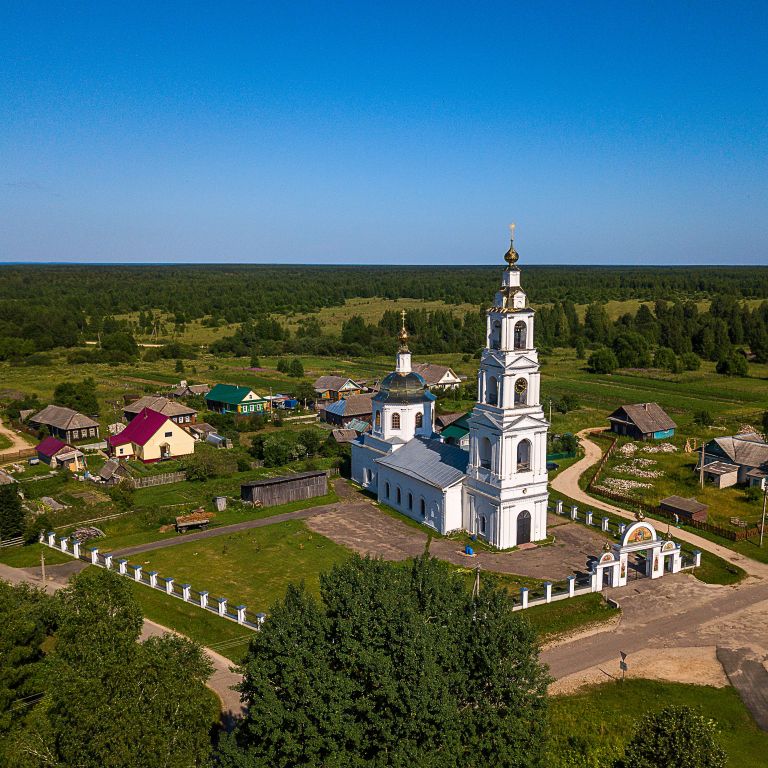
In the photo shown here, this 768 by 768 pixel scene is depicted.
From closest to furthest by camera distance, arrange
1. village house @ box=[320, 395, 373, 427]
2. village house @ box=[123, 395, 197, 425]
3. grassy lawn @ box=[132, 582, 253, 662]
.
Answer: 1. grassy lawn @ box=[132, 582, 253, 662]
2. village house @ box=[123, 395, 197, 425]
3. village house @ box=[320, 395, 373, 427]

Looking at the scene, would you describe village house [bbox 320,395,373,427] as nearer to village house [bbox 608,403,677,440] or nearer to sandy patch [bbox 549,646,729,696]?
village house [bbox 608,403,677,440]

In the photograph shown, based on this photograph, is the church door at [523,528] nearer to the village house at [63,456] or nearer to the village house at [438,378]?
the village house at [63,456]

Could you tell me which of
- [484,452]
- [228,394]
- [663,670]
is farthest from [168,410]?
[663,670]

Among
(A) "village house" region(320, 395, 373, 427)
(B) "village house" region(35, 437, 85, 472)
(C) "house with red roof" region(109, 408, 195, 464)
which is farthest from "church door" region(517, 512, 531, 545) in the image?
(B) "village house" region(35, 437, 85, 472)

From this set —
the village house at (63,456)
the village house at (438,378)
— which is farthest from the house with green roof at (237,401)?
the village house at (63,456)

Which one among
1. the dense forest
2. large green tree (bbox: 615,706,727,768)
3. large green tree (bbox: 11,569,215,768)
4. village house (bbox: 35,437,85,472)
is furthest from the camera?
the dense forest

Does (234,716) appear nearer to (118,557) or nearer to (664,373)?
(118,557)

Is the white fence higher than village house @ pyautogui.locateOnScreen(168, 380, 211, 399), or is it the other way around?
village house @ pyautogui.locateOnScreen(168, 380, 211, 399)
